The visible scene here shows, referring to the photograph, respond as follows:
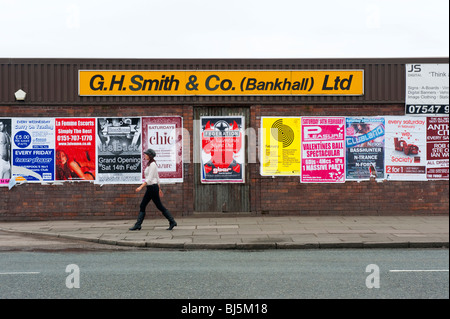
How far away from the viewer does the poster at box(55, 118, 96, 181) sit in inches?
592

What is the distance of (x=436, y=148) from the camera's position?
15.4 meters

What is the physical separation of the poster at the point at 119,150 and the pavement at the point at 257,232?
137cm

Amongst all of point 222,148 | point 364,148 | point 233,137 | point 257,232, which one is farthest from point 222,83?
point 257,232

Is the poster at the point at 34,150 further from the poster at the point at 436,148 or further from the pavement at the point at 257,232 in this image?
the poster at the point at 436,148

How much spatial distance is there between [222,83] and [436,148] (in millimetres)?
6759

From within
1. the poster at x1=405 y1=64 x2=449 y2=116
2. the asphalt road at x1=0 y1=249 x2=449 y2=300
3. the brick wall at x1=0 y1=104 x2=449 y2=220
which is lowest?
the asphalt road at x1=0 y1=249 x2=449 y2=300

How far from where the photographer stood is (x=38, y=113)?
48.9 ft

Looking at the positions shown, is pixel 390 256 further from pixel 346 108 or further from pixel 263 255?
pixel 346 108

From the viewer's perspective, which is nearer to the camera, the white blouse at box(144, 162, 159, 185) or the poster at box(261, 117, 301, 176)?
the white blouse at box(144, 162, 159, 185)

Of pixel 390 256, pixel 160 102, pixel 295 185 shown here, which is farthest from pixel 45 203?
pixel 390 256

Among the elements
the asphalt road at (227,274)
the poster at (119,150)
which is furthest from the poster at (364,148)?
the poster at (119,150)

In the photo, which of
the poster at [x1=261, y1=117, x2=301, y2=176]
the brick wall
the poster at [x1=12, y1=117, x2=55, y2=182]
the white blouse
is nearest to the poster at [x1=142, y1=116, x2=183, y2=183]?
the brick wall

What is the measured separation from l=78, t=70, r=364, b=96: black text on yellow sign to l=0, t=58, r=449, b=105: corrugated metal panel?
0.50 feet

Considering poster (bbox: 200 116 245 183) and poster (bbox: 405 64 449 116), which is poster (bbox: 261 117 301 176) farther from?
poster (bbox: 405 64 449 116)
